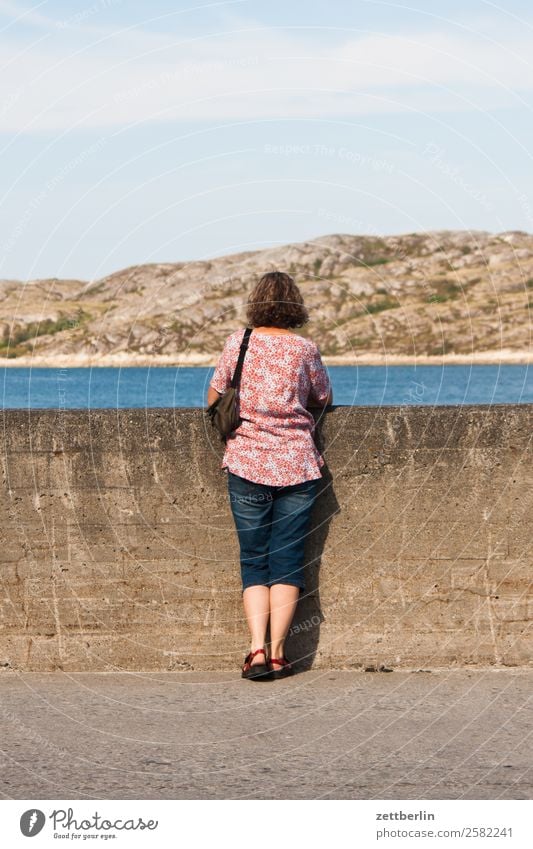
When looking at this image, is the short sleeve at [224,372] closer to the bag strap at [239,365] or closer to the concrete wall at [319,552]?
the bag strap at [239,365]

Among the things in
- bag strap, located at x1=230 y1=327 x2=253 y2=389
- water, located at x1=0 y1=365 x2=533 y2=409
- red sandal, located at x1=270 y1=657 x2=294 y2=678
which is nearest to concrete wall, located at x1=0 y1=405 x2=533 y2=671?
red sandal, located at x1=270 y1=657 x2=294 y2=678

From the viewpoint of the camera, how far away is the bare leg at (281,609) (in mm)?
6191

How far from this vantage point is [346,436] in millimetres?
6391

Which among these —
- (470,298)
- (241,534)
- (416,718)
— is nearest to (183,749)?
(416,718)

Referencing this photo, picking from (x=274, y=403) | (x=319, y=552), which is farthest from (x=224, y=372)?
(x=319, y=552)

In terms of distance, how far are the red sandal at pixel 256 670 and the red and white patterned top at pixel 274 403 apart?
92 cm

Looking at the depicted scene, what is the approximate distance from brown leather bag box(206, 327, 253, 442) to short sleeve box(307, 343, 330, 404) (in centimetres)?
33

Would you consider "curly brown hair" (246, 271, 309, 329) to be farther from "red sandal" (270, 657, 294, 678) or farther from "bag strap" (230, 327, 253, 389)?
"red sandal" (270, 657, 294, 678)

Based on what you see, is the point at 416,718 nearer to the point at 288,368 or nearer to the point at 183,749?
the point at 183,749

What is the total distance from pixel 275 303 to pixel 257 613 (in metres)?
1.59

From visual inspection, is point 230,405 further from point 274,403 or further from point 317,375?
point 317,375

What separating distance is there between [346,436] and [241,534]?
76 centimetres

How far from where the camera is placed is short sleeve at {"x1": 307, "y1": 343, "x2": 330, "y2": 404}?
6.04 metres

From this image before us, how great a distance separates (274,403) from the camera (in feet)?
19.7
